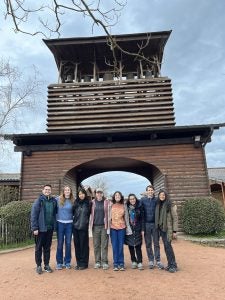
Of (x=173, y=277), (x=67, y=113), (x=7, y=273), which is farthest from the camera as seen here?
(x=67, y=113)

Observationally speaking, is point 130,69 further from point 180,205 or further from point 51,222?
point 51,222

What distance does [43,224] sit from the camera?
6.77 metres

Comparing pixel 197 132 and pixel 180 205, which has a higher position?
pixel 197 132

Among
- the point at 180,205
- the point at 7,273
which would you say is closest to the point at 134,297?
the point at 7,273

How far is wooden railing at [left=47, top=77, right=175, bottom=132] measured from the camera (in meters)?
16.0

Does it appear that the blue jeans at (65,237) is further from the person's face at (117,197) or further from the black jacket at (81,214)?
the person's face at (117,197)

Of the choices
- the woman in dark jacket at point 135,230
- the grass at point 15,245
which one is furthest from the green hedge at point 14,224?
the woman in dark jacket at point 135,230

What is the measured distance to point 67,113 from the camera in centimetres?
1631

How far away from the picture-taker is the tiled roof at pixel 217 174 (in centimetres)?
2258

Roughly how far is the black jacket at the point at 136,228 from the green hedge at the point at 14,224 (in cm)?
586

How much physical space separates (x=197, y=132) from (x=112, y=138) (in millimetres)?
3728

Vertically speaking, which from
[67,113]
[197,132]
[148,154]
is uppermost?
[67,113]

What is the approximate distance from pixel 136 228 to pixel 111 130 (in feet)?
21.4

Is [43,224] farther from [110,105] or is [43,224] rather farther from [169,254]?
[110,105]
